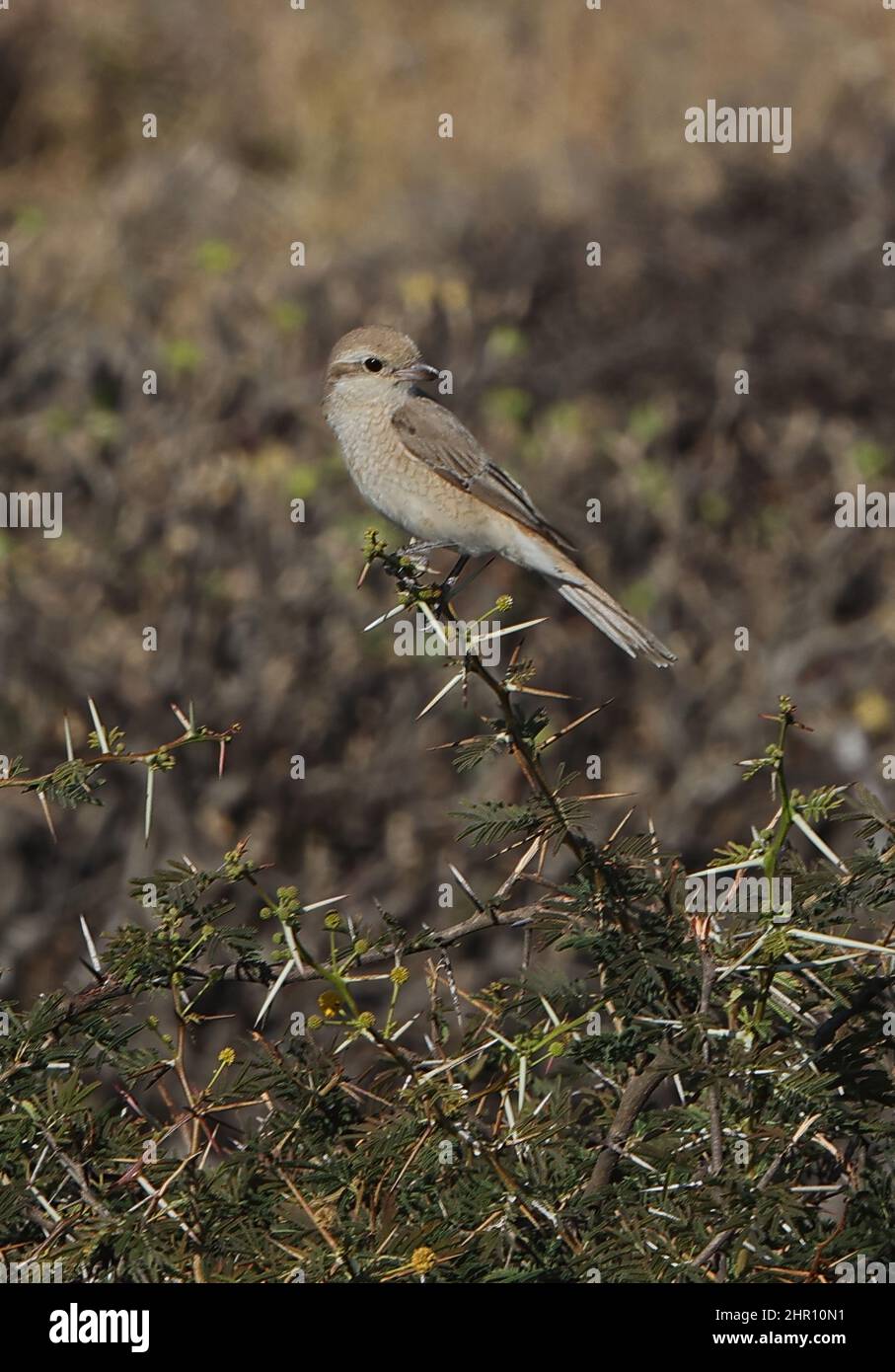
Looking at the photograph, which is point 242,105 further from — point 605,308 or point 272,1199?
point 272,1199

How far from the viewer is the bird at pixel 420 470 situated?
4.91 m

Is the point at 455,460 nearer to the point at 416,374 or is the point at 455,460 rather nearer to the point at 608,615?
the point at 416,374

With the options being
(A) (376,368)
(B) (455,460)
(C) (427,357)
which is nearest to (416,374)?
(A) (376,368)

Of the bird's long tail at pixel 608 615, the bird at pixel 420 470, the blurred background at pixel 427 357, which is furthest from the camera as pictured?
the blurred background at pixel 427 357

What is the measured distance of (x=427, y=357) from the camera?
26.5 feet

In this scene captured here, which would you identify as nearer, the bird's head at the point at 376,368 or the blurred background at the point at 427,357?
the bird's head at the point at 376,368

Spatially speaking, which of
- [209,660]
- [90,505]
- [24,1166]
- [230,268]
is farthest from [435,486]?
[230,268]

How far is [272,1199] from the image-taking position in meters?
2.29

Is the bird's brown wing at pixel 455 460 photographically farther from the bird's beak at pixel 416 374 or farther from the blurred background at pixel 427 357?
the blurred background at pixel 427 357

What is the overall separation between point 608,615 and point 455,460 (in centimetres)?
66

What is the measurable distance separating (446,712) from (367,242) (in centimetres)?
521

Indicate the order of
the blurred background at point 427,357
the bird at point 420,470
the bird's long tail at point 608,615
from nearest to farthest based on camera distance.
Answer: the bird's long tail at point 608,615, the bird at point 420,470, the blurred background at point 427,357

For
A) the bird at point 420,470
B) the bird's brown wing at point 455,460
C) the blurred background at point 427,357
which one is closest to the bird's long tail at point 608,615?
the bird at point 420,470

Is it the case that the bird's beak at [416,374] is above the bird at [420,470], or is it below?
above
